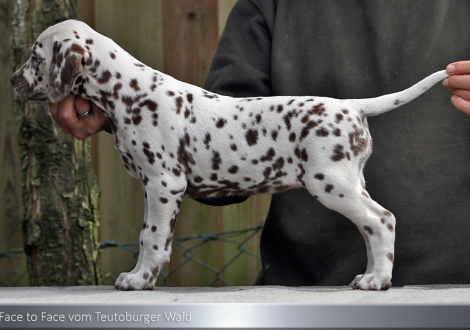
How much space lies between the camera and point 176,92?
258cm

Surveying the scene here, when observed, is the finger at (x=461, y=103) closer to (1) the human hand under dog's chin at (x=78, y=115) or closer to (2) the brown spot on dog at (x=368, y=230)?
(2) the brown spot on dog at (x=368, y=230)

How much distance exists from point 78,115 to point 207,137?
565mm

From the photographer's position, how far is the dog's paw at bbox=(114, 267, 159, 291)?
250 cm

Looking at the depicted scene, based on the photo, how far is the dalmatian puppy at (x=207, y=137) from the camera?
7.89ft

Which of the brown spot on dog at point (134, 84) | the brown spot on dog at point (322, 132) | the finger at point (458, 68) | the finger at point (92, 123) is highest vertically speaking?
the finger at point (458, 68)

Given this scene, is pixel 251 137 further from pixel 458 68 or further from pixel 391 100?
pixel 458 68

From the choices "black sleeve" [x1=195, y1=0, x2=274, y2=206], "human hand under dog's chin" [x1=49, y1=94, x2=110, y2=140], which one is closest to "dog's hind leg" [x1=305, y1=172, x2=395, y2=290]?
"human hand under dog's chin" [x1=49, y1=94, x2=110, y2=140]

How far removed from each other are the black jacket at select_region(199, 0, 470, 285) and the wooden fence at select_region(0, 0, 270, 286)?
72 centimetres

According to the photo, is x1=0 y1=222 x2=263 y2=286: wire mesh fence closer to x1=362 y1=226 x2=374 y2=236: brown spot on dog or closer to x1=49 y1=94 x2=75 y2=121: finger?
x1=49 y1=94 x2=75 y2=121: finger

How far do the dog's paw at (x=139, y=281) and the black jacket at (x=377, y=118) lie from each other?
95 cm

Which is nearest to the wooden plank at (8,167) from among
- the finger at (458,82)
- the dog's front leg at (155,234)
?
the dog's front leg at (155,234)

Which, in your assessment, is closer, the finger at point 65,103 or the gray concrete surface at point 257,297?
the gray concrete surface at point 257,297

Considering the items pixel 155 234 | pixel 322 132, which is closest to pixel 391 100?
pixel 322 132

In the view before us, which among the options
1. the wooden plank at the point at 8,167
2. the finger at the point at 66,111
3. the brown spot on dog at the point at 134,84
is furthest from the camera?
the wooden plank at the point at 8,167
